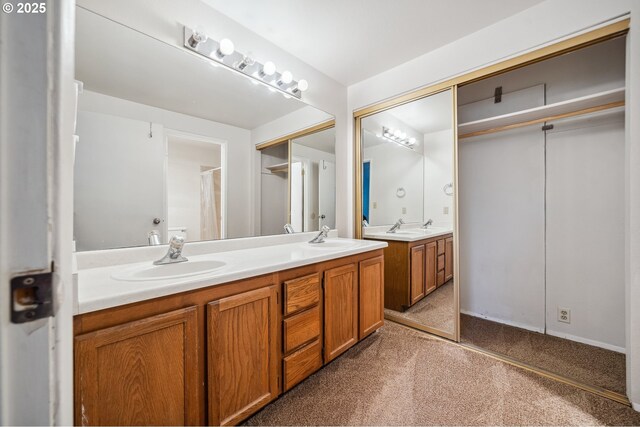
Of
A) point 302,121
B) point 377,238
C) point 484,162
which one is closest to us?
point 302,121

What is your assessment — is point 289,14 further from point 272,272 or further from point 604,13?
point 604,13

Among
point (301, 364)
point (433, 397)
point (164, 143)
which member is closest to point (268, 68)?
point (164, 143)

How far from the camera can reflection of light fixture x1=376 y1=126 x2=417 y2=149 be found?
8.45 ft

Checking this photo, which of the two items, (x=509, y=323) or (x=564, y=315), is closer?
(x=564, y=315)

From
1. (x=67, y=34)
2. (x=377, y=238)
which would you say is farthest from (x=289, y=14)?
(x=377, y=238)

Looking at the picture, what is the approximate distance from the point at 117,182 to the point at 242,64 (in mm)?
1090

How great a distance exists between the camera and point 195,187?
1641mm

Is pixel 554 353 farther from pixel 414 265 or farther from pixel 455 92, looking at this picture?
pixel 455 92

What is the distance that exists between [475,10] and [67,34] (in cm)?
218

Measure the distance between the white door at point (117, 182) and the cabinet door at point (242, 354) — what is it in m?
0.70

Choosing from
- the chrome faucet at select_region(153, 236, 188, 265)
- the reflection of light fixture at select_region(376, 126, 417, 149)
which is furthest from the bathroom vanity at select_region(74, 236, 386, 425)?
the reflection of light fixture at select_region(376, 126, 417, 149)

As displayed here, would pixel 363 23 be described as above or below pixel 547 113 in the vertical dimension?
above

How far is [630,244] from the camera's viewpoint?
4.56 ft

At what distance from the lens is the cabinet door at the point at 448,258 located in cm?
220
